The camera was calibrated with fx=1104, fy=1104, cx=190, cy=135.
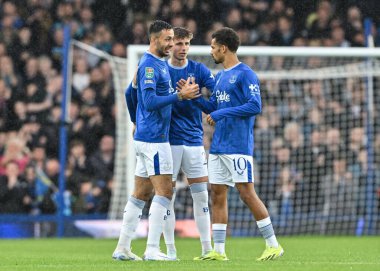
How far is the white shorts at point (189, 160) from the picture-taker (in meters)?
10.5

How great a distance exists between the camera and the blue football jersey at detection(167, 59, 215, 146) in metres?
10.6

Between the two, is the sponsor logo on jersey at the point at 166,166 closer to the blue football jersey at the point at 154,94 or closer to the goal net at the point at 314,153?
the blue football jersey at the point at 154,94

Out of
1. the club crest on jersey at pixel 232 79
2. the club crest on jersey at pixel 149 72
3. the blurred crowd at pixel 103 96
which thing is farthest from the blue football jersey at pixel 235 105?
the blurred crowd at pixel 103 96

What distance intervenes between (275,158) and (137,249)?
5074 millimetres

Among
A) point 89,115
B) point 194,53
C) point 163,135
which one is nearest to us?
point 163,135

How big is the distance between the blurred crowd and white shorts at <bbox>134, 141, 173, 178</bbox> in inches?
308

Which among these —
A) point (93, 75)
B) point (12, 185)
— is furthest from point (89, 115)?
point (12, 185)

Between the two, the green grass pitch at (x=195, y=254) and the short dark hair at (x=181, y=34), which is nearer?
the green grass pitch at (x=195, y=254)

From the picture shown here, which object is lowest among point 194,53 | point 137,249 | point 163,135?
point 137,249

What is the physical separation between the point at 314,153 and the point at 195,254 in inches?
230

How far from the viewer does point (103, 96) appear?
19781mm

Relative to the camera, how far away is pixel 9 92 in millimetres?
19750

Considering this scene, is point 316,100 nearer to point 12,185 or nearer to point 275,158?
point 275,158

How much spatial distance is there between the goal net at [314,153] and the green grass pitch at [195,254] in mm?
1307
